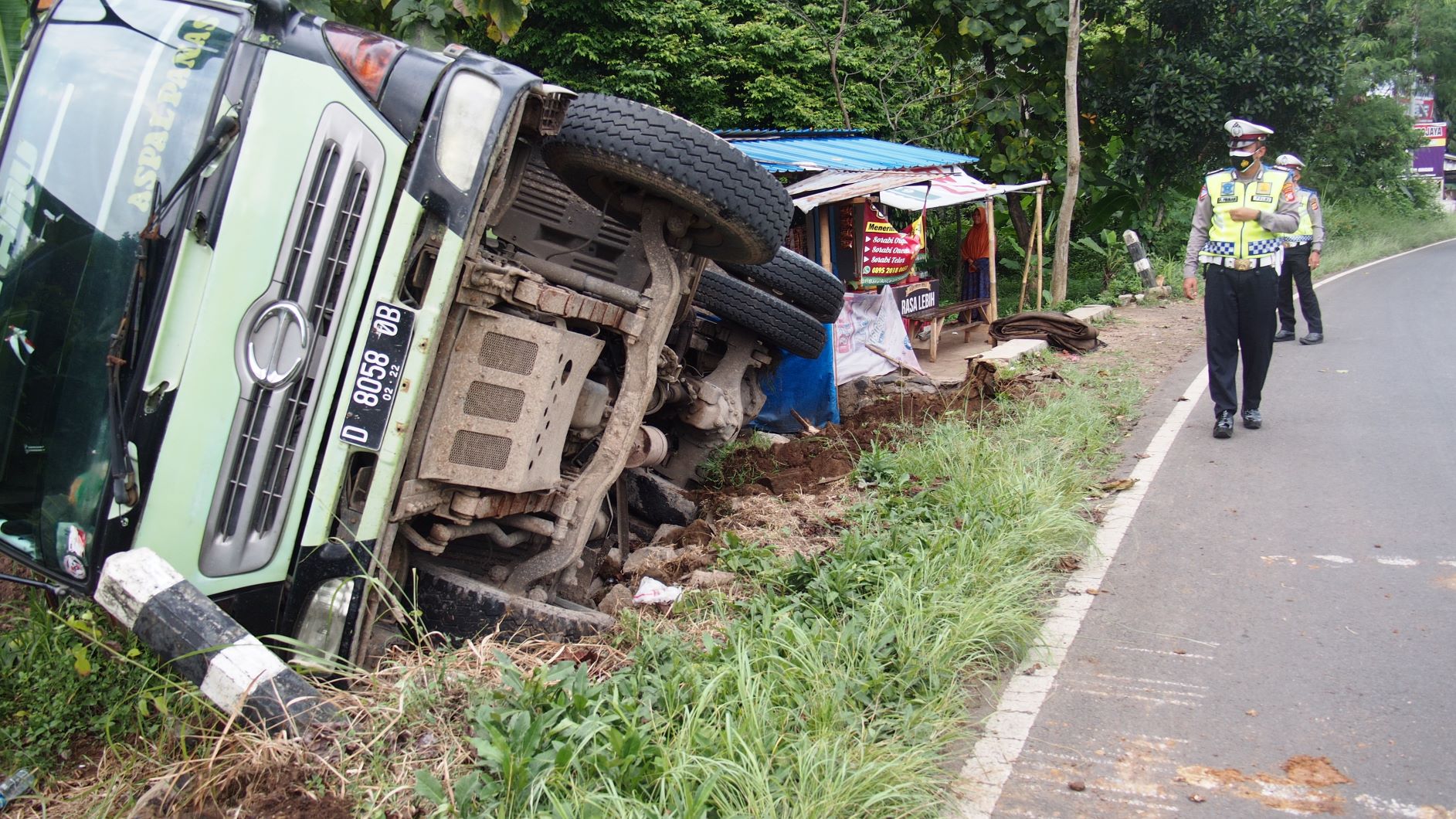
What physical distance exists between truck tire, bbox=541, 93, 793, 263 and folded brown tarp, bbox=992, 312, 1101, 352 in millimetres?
7172

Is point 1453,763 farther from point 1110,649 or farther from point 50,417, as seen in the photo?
point 50,417

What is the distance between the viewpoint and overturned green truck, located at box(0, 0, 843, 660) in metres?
3.47

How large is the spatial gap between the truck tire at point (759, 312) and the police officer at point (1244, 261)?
109 inches

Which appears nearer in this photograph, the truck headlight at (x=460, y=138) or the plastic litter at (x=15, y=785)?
the plastic litter at (x=15, y=785)

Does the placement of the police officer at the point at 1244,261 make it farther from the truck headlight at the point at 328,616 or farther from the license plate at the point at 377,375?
the truck headlight at the point at 328,616

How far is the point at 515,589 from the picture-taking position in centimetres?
436

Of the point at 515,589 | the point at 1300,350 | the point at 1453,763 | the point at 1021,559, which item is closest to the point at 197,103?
the point at 515,589

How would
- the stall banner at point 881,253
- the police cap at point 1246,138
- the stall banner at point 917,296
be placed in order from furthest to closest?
the stall banner at point 917,296 → the stall banner at point 881,253 → the police cap at point 1246,138

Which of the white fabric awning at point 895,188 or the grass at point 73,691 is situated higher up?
the white fabric awning at point 895,188

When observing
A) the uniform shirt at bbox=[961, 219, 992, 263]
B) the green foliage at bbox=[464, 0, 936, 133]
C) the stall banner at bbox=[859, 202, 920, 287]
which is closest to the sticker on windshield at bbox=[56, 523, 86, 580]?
the stall banner at bbox=[859, 202, 920, 287]

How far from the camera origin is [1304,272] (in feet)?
37.4

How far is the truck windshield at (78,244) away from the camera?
350 cm

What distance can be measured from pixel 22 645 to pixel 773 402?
5176mm

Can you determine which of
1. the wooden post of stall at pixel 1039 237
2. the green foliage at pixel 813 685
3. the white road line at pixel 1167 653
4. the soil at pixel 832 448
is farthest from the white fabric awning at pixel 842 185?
the white road line at pixel 1167 653
